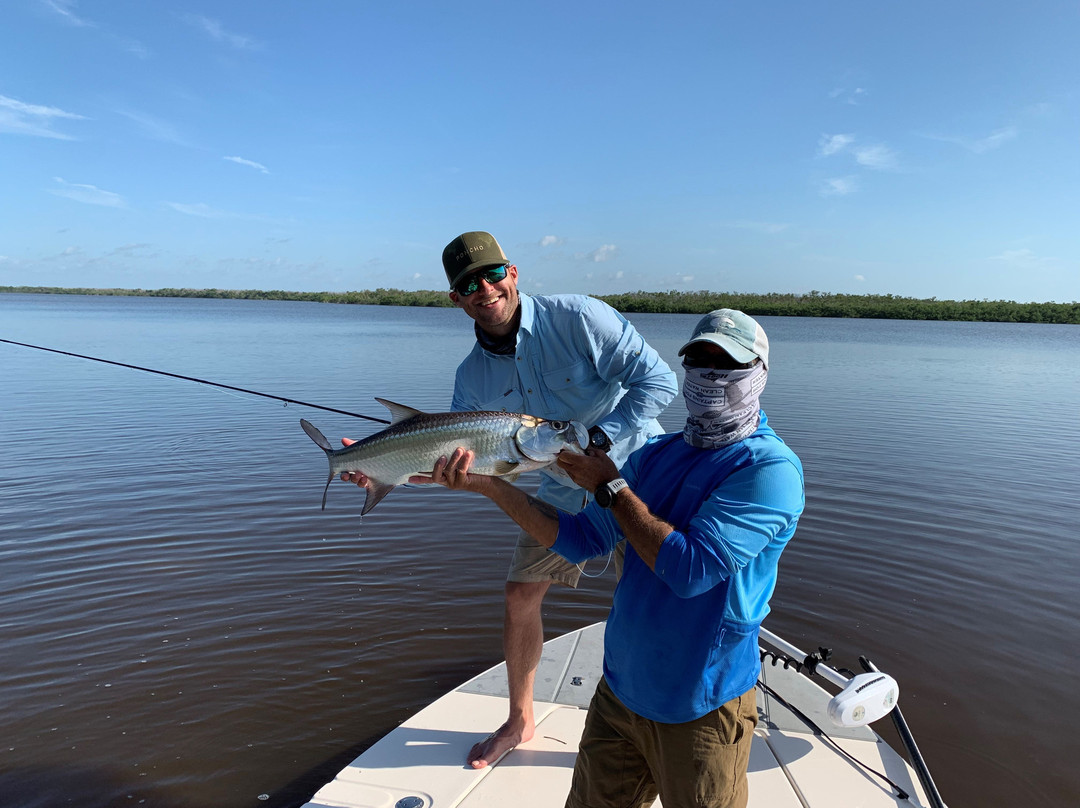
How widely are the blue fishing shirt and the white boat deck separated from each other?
60.1 inches

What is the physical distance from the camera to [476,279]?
13.6 feet

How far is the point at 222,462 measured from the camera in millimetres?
12469

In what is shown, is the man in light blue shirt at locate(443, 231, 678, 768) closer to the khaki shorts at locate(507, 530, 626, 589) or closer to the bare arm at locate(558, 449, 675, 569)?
the khaki shorts at locate(507, 530, 626, 589)

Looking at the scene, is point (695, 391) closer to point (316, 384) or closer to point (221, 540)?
point (221, 540)

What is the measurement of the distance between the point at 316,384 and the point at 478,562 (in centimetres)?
1441

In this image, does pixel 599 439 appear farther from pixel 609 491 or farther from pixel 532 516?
pixel 609 491

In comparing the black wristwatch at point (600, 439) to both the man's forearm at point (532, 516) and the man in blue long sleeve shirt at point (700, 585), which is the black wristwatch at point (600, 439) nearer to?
the man's forearm at point (532, 516)

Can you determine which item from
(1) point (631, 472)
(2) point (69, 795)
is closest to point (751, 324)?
(1) point (631, 472)

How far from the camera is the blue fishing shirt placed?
2342mm

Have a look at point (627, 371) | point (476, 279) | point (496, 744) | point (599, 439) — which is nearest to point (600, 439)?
point (599, 439)

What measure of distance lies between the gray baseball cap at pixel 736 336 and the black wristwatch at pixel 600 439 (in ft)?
4.15

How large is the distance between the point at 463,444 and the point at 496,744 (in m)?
1.79

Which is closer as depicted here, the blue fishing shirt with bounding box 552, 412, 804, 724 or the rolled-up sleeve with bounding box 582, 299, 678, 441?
the blue fishing shirt with bounding box 552, 412, 804, 724

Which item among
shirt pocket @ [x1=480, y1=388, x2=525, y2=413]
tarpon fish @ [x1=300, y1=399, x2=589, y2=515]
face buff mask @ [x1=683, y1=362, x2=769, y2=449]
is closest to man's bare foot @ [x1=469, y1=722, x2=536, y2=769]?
tarpon fish @ [x1=300, y1=399, x2=589, y2=515]
